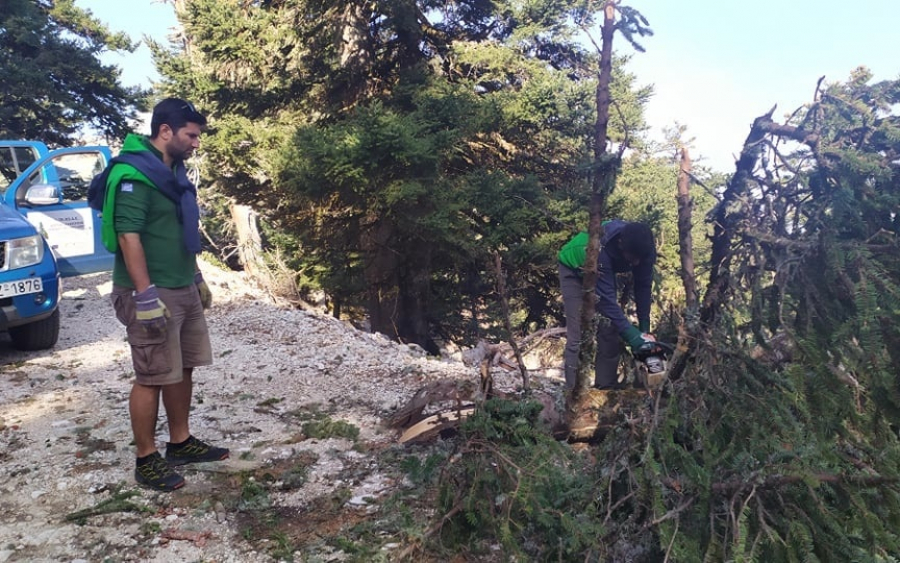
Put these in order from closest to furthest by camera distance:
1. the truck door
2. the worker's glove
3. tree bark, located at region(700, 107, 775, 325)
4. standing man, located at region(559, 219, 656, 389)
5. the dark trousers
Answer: tree bark, located at region(700, 107, 775, 325) < the worker's glove < standing man, located at region(559, 219, 656, 389) < the dark trousers < the truck door

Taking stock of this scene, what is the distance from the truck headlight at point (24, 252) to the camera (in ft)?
21.5

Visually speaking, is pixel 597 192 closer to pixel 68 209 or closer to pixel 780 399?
pixel 780 399

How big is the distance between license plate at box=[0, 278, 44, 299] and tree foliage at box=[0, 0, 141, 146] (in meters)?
11.2

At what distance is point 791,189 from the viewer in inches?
115

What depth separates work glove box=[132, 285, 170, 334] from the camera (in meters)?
3.53

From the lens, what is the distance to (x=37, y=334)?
728 centimetres

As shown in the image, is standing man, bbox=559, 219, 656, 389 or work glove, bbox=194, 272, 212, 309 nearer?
work glove, bbox=194, 272, 212, 309

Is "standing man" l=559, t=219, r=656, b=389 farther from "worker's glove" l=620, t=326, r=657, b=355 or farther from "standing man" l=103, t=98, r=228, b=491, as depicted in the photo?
"standing man" l=103, t=98, r=228, b=491

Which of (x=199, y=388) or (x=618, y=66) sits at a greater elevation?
(x=618, y=66)

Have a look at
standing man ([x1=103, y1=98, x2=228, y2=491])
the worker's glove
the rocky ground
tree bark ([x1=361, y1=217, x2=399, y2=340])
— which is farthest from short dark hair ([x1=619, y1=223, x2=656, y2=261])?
tree bark ([x1=361, y1=217, x2=399, y2=340])

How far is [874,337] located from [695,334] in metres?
0.81

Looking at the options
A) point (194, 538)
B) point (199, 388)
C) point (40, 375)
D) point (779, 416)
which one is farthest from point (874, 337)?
point (40, 375)

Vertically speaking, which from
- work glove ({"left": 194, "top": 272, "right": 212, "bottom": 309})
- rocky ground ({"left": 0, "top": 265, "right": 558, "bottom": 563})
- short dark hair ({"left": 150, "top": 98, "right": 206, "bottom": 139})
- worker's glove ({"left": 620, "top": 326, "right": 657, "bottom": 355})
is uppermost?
short dark hair ({"left": 150, "top": 98, "right": 206, "bottom": 139})

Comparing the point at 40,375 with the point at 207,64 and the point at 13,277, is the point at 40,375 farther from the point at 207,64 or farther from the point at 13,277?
the point at 207,64
